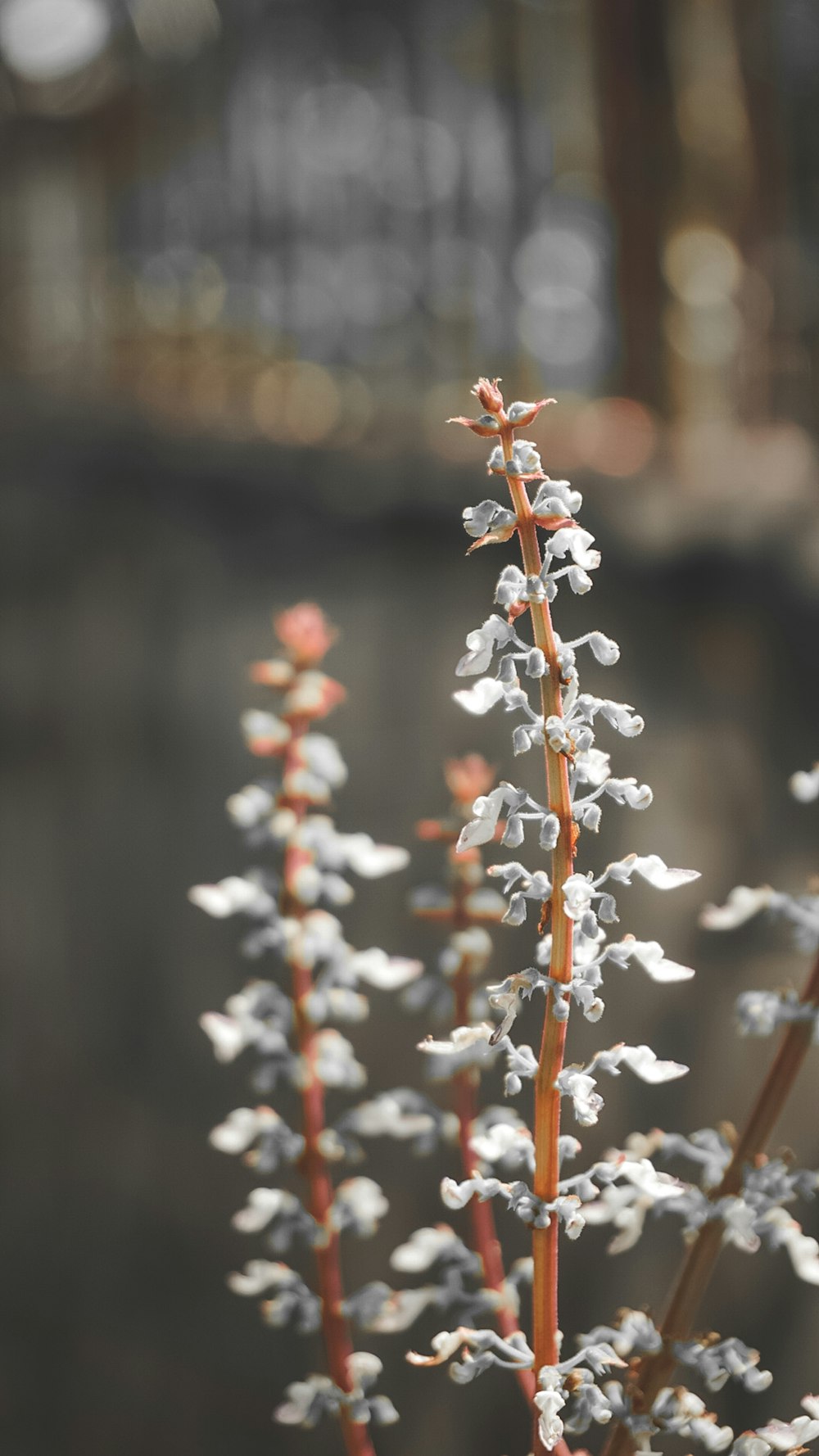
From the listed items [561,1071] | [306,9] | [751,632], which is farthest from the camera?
[306,9]

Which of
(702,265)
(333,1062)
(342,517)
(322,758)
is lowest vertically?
(333,1062)

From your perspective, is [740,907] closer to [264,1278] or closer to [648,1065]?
[648,1065]

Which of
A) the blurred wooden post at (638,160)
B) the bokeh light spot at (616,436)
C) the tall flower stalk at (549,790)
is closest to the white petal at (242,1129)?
the tall flower stalk at (549,790)

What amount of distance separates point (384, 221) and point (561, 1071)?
931 millimetres

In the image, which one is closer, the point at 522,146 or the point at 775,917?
the point at 775,917

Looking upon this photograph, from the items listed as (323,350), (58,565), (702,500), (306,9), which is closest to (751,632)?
(702,500)

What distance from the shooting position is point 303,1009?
1.14ft

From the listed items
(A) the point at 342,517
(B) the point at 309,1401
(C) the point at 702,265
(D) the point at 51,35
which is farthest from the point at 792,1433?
(D) the point at 51,35

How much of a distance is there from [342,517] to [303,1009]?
2.15 feet

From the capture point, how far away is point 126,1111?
92 cm

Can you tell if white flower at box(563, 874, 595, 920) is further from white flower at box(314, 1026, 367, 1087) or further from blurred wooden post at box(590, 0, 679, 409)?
blurred wooden post at box(590, 0, 679, 409)

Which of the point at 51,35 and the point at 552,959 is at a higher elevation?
the point at 51,35

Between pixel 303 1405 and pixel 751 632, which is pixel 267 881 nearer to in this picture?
pixel 303 1405

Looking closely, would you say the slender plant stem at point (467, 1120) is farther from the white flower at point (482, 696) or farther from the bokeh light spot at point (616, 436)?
the bokeh light spot at point (616, 436)
